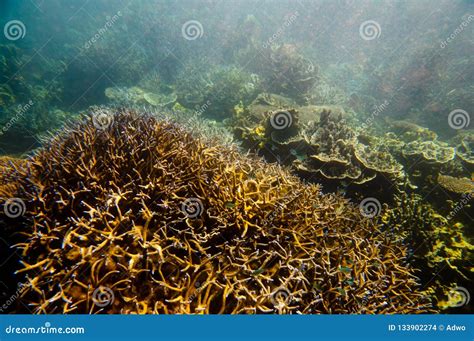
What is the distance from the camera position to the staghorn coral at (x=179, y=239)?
7.43ft

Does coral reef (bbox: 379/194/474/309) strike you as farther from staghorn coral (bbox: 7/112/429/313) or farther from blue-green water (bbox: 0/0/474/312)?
staghorn coral (bbox: 7/112/429/313)

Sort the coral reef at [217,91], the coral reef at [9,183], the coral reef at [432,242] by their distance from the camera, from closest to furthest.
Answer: the coral reef at [9,183] < the coral reef at [432,242] < the coral reef at [217,91]

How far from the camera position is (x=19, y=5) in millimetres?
27344

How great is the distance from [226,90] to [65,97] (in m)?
8.95

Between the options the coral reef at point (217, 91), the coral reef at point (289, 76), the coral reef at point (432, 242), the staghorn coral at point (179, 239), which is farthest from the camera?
the coral reef at point (289, 76)

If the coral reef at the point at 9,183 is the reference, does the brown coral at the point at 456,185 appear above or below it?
above

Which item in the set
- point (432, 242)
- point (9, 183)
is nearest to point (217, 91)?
point (9, 183)

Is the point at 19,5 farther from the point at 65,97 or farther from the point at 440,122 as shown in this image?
the point at 440,122

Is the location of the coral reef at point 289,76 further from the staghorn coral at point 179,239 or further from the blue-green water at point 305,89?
the staghorn coral at point 179,239

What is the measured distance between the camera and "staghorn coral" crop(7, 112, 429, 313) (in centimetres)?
227

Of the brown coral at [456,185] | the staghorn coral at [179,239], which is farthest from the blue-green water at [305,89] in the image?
the staghorn coral at [179,239]

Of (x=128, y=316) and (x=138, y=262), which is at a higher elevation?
(x=138, y=262)

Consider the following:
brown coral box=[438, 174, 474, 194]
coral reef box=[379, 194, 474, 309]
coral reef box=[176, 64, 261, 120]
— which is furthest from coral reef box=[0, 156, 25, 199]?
brown coral box=[438, 174, 474, 194]

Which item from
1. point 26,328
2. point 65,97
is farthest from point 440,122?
point 65,97
